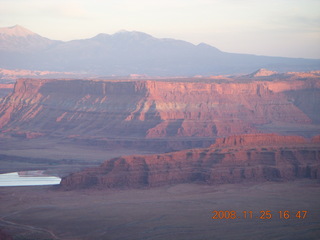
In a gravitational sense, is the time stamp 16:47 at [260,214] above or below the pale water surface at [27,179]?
above

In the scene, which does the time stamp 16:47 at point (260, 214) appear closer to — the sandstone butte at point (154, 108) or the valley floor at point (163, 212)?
the valley floor at point (163, 212)

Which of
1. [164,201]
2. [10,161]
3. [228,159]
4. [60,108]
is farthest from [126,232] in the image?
[60,108]

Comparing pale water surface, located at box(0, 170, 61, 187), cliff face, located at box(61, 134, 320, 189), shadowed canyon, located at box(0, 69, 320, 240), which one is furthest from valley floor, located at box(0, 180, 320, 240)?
pale water surface, located at box(0, 170, 61, 187)

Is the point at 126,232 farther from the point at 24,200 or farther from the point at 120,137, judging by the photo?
the point at 120,137

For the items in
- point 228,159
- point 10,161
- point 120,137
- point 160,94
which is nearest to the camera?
point 228,159

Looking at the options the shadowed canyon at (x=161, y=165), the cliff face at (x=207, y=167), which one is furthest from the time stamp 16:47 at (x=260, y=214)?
the cliff face at (x=207, y=167)

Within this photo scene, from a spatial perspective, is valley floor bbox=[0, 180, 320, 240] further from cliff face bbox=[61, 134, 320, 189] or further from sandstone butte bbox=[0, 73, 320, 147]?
sandstone butte bbox=[0, 73, 320, 147]

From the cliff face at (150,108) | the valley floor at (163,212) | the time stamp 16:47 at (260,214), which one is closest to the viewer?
the valley floor at (163,212)
